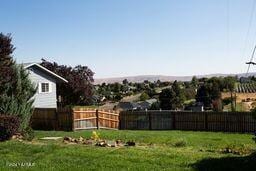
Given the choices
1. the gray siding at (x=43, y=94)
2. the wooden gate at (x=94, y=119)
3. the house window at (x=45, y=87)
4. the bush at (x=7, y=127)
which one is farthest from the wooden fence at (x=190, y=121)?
the bush at (x=7, y=127)

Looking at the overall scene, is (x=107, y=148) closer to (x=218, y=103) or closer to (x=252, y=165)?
(x=252, y=165)

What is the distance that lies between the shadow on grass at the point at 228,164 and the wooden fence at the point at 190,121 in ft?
62.3

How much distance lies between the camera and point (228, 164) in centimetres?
1159

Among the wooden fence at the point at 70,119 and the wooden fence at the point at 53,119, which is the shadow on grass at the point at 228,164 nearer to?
the wooden fence at the point at 70,119

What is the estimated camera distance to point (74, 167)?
39.3ft

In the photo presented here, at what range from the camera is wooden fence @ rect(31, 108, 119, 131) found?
30.3m

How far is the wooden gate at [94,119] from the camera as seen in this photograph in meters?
30.5

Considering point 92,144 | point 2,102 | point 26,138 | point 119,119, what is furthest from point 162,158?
point 119,119

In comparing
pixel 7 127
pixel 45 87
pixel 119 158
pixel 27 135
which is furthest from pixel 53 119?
pixel 119 158

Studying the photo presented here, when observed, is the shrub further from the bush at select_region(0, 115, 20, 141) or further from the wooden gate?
the wooden gate

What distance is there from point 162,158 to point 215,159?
147 cm

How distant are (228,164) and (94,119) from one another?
2119 centimetres

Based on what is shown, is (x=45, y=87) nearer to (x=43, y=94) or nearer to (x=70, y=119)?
(x=43, y=94)

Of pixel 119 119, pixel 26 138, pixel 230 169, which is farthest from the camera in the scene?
pixel 119 119
